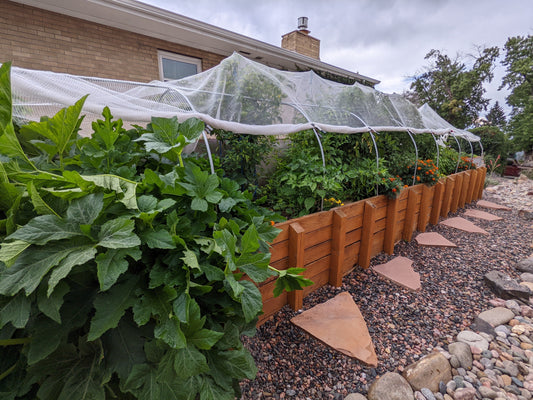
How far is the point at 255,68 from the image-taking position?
2627mm

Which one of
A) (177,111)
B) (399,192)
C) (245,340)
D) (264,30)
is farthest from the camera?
(264,30)

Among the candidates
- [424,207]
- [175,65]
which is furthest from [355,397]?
[175,65]

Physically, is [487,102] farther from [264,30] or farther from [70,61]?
[70,61]

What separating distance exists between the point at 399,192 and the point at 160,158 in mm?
2909

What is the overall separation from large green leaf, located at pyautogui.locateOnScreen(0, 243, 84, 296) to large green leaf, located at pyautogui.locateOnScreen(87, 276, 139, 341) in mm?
145

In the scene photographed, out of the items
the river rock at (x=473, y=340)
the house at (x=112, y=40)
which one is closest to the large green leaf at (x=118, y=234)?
the river rock at (x=473, y=340)

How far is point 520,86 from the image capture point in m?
16.3

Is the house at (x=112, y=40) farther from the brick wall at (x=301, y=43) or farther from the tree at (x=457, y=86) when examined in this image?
the tree at (x=457, y=86)

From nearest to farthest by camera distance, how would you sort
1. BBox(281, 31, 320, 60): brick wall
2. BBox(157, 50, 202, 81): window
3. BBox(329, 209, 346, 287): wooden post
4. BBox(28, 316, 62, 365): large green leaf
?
BBox(28, 316, 62, 365): large green leaf, BBox(329, 209, 346, 287): wooden post, BBox(157, 50, 202, 81): window, BBox(281, 31, 320, 60): brick wall

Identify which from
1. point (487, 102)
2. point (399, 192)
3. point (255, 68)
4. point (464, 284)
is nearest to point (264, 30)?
point (255, 68)

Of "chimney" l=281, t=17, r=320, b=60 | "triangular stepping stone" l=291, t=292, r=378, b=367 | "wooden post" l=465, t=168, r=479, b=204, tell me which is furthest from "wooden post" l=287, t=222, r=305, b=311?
"chimney" l=281, t=17, r=320, b=60

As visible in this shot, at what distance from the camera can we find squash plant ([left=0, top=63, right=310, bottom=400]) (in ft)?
1.76

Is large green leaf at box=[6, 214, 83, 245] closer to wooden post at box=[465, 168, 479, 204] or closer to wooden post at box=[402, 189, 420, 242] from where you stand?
wooden post at box=[402, 189, 420, 242]

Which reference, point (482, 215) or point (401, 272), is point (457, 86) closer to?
point (482, 215)
